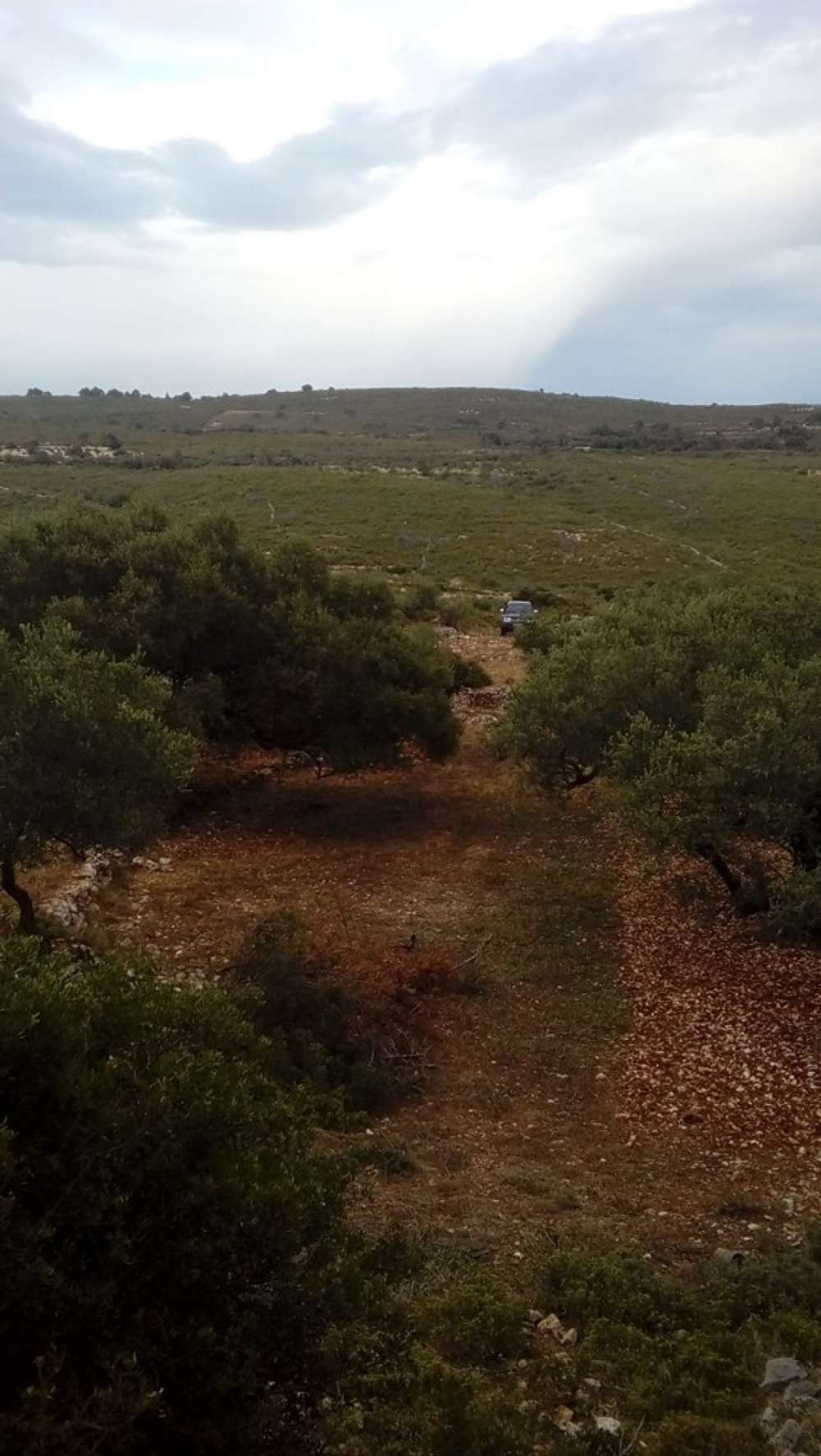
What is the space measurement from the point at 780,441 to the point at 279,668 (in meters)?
97.3

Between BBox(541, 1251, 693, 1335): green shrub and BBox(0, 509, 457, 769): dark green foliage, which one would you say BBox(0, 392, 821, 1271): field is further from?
BBox(0, 509, 457, 769): dark green foliage

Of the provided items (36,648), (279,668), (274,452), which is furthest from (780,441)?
(36,648)

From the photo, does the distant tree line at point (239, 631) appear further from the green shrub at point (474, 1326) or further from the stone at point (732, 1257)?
the stone at point (732, 1257)

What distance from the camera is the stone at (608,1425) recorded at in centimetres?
603

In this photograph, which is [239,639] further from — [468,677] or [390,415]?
[390,415]

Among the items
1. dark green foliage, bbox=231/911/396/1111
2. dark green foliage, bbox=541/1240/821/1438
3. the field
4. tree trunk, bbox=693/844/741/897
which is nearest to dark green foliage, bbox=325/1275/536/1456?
dark green foliage, bbox=541/1240/821/1438

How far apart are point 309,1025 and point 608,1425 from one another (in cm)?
559

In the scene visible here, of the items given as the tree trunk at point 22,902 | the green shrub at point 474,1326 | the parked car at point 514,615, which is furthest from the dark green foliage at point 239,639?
the parked car at point 514,615

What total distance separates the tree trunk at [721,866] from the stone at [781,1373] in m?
6.94

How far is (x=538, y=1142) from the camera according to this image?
33.5 ft

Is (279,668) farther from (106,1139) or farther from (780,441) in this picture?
(780,441)

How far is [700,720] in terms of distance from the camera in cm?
1495

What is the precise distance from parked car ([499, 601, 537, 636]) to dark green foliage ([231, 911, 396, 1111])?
78.2 feet

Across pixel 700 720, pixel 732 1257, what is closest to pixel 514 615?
pixel 700 720
